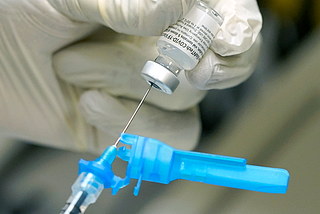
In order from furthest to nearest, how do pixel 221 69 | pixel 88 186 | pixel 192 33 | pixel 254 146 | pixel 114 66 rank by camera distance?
1. pixel 254 146
2. pixel 114 66
3. pixel 221 69
4. pixel 192 33
5. pixel 88 186

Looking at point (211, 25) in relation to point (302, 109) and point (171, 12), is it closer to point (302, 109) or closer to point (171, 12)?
point (171, 12)

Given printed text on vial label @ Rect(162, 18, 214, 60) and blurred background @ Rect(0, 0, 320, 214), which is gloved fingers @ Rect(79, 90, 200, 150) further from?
printed text on vial label @ Rect(162, 18, 214, 60)

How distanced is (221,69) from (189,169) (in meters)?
0.27

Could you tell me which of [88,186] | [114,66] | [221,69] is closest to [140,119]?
[114,66]

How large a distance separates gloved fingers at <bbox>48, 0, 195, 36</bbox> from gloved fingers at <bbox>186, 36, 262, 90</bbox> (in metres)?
0.12

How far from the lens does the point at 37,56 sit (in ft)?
2.41

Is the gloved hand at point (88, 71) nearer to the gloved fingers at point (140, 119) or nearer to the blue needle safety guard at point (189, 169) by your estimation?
the gloved fingers at point (140, 119)

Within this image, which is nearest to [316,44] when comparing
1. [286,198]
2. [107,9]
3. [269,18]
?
[269,18]

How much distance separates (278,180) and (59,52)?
604mm

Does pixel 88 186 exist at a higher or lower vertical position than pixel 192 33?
lower

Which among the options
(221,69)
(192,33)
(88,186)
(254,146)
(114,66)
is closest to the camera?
(88,186)

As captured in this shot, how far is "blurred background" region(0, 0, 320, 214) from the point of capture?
949 millimetres

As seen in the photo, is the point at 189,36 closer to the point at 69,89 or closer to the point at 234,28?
the point at 234,28

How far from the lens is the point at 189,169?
470 millimetres
